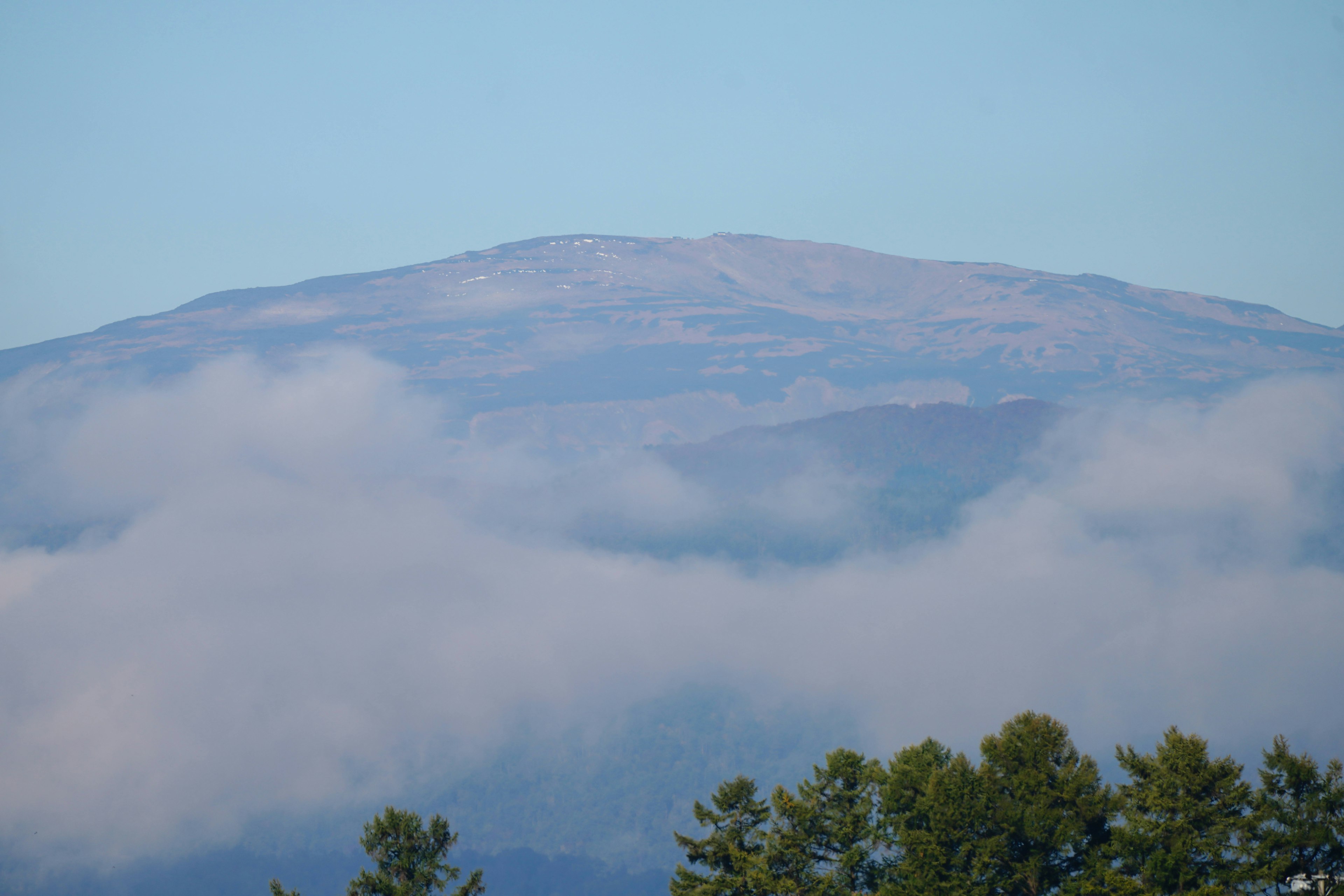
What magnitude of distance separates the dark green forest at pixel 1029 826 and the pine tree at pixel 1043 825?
71 mm

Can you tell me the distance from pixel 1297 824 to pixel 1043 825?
9951 mm

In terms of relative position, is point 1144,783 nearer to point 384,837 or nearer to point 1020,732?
point 1020,732

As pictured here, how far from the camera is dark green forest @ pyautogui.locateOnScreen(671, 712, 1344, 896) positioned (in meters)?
48.4

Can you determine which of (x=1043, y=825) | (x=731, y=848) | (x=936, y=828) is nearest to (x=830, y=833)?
(x=731, y=848)

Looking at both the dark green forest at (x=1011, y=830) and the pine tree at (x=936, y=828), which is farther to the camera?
the pine tree at (x=936, y=828)

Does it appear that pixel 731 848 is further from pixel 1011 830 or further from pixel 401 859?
pixel 401 859

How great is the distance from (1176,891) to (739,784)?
1873 centimetres

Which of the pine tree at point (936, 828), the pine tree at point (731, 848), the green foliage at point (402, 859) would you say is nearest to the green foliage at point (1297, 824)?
the pine tree at point (936, 828)

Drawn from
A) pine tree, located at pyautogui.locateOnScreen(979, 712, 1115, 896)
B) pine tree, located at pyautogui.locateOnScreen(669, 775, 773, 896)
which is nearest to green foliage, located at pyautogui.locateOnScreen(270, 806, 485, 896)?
pine tree, located at pyautogui.locateOnScreen(669, 775, 773, 896)

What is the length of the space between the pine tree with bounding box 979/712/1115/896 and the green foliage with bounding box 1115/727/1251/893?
309cm

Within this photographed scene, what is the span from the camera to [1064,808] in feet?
175

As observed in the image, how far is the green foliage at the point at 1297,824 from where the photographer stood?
4856 cm

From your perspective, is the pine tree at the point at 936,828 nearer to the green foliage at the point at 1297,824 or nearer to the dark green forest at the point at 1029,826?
the dark green forest at the point at 1029,826

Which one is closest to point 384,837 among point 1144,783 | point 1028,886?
point 1028,886
